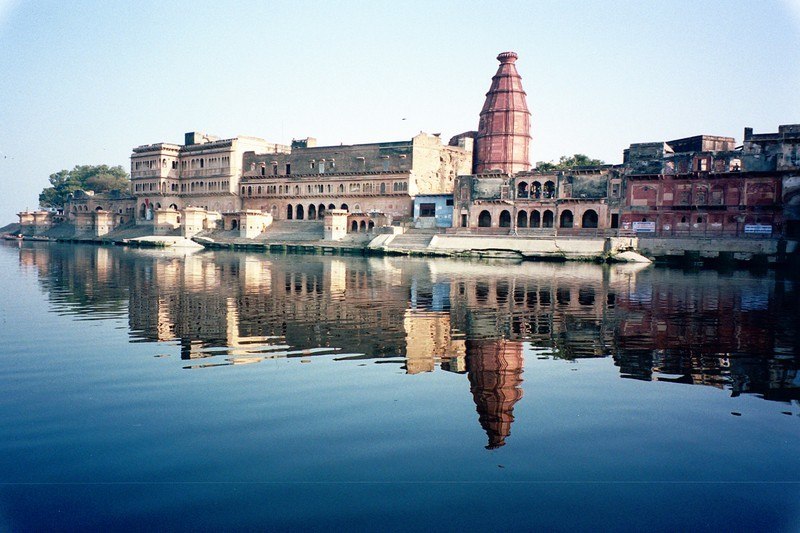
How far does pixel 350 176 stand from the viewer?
6419 cm

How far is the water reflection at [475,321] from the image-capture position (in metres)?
11.4

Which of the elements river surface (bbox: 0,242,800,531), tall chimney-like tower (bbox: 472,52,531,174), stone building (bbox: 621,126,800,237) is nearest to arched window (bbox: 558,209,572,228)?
stone building (bbox: 621,126,800,237)

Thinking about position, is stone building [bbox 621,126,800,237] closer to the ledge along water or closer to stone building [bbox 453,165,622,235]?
stone building [bbox 453,165,622,235]

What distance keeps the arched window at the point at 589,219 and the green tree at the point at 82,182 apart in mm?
77192

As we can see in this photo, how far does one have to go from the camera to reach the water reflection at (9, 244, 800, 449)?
11.4 meters

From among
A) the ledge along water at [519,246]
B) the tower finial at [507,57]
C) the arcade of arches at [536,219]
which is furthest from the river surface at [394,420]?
the tower finial at [507,57]

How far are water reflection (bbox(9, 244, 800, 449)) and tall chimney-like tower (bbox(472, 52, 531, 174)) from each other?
2864cm

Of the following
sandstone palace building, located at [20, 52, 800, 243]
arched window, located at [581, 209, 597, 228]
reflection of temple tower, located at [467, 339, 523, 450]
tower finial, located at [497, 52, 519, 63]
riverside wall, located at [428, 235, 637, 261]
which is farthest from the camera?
tower finial, located at [497, 52, 519, 63]

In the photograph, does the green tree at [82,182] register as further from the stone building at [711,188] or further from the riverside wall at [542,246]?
the stone building at [711,188]

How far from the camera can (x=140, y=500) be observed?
19.2 feet

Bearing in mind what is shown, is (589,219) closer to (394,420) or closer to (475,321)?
(475,321)

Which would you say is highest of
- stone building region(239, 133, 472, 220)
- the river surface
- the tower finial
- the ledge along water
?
the tower finial

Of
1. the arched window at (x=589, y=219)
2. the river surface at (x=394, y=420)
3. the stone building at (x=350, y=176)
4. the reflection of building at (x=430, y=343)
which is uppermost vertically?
the stone building at (x=350, y=176)

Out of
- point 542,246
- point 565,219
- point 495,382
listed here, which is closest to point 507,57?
point 565,219
